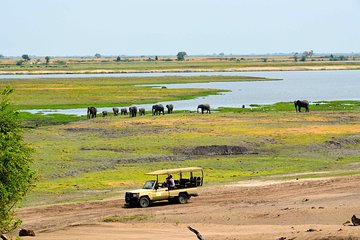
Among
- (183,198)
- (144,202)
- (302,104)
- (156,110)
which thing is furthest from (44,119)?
(144,202)

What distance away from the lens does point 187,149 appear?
167 feet

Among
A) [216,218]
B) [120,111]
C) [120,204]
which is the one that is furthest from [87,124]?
[216,218]

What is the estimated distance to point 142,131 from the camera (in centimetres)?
6006

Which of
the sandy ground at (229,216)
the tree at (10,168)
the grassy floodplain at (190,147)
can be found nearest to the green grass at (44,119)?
the grassy floodplain at (190,147)

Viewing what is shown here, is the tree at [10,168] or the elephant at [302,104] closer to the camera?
the tree at [10,168]

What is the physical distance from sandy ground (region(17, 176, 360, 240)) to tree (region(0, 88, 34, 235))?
6.96 ft

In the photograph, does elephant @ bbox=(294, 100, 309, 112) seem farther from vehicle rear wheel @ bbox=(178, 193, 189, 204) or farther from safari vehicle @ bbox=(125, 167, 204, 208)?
vehicle rear wheel @ bbox=(178, 193, 189, 204)

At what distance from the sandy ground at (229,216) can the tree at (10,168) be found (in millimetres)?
2121

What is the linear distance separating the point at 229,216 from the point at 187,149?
2115cm

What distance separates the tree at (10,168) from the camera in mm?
24781

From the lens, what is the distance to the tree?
24781mm

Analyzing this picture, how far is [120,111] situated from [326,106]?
69.7ft

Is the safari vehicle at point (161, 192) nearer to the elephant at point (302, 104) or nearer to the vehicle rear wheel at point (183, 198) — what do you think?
the vehicle rear wheel at point (183, 198)

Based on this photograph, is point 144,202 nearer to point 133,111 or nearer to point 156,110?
point 133,111
